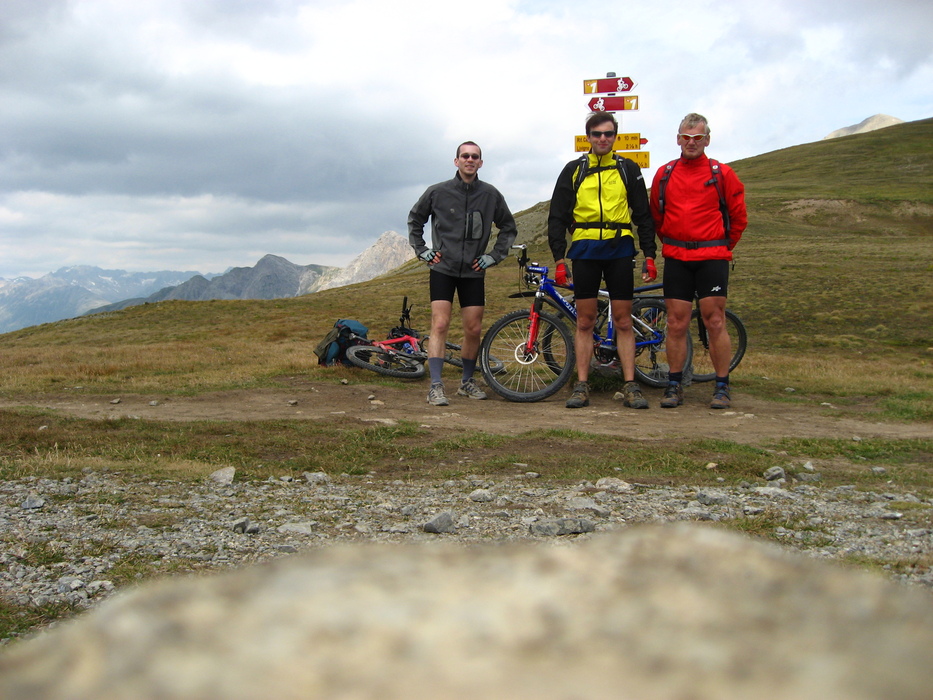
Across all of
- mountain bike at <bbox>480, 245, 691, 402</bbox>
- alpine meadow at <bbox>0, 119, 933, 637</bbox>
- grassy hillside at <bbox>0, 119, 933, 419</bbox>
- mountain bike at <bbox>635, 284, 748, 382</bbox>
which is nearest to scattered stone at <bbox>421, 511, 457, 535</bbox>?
alpine meadow at <bbox>0, 119, 933, 637</bbox>

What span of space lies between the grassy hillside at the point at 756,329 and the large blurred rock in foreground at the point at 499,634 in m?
7.41

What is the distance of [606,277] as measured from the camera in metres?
7.71

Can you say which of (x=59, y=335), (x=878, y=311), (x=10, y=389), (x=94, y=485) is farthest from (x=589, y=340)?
(x=59, y=335)

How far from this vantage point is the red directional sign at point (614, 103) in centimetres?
1719

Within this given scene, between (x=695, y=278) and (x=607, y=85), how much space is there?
11465 millimetres

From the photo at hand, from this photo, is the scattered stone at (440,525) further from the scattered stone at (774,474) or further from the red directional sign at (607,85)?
the red directional sign at (607,85)

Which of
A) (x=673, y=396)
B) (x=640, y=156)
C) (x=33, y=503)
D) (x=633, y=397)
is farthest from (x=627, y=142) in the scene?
(x=33, y=503)

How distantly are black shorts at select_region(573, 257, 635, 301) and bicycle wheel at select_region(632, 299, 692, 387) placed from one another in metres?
0.97

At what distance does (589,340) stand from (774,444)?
2516mm

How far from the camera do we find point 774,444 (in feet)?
19.3

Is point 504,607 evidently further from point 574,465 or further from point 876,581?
point 574,465

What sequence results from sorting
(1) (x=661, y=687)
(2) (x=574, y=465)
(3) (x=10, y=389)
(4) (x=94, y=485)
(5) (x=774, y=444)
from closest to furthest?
(1) (x=661, y=687), (4) (x=94, y=485), (2) (x=574, y=465), (5) (x=774, y=444), (3) (x=10, y=389)

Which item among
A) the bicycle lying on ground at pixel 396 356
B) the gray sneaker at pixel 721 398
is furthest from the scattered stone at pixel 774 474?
the bicycle lying on ground at pixel 396 356

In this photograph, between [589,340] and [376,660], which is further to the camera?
[589,340]
